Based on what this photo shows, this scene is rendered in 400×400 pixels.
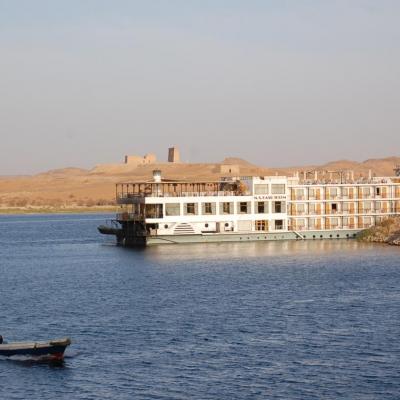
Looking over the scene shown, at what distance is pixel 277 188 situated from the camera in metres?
108

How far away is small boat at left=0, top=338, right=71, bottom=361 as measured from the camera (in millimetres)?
44312

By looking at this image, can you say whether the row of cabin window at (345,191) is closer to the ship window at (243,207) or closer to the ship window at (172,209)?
the ship window at (243,207)

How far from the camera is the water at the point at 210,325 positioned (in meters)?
39.9

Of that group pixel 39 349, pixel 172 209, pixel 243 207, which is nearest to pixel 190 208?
pixel 172 209

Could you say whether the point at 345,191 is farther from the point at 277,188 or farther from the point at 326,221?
the point at 277,188

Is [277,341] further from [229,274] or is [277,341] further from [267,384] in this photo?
[229,274]

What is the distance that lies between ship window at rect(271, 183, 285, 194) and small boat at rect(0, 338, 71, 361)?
6470 centimetres

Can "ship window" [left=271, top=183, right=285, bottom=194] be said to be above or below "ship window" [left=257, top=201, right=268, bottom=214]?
above

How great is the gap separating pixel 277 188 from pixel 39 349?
6583 centimetres

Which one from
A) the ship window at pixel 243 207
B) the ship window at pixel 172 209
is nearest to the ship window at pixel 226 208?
the ship window at pixel 243 207

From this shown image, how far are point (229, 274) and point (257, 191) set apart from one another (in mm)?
32326

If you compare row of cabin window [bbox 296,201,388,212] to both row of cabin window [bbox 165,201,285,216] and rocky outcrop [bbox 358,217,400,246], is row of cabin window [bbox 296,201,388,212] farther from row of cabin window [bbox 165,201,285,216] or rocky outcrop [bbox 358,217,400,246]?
rocky outcrop [bbox 358,217,400,246]

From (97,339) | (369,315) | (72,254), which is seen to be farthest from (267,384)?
(72,254)

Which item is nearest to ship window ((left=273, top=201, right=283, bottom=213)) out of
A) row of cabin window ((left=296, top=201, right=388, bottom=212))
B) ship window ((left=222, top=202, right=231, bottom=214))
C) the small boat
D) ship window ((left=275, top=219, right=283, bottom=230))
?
ship window ((left=275, top=219, right=283, bottom=230))
